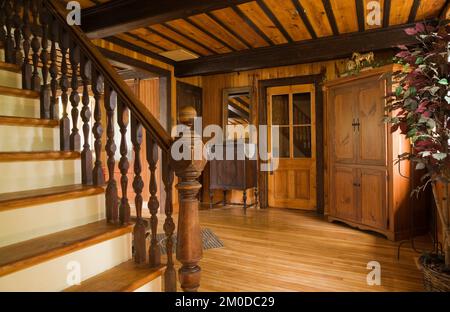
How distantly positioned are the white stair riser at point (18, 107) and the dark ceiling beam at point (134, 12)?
140 cm

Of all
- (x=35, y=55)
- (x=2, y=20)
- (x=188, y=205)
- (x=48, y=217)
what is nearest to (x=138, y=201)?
(x=188, y=205)

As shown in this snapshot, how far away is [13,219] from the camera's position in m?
1.40

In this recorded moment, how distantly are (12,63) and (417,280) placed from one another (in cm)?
368

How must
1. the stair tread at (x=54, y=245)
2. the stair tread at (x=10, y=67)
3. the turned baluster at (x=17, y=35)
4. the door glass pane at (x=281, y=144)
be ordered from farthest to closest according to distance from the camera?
the door glass pane at (x=281, y=144), the turned baluster at (x=17, y=35), the stair tread at (x=10, y=67), the stair tread at (x=54, y=245)

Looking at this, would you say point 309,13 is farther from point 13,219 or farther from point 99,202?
point 13,219

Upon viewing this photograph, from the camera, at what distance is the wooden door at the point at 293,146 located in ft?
16.3

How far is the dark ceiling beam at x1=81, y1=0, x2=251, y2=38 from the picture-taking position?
8.89 ft

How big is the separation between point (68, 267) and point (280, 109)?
4436 millimetres

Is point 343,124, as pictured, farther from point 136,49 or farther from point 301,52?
point 136,49

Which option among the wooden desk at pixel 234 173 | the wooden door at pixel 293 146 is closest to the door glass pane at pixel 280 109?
the wooden door at pixel 293 146

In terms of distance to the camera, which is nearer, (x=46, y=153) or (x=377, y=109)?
(x=46, y=153)

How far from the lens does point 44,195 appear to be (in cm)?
154

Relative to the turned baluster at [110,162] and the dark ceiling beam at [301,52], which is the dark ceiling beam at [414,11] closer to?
the dark ceiling beam at [301,52]

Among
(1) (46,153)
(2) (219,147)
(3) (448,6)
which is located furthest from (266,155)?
(1) (46,153)
